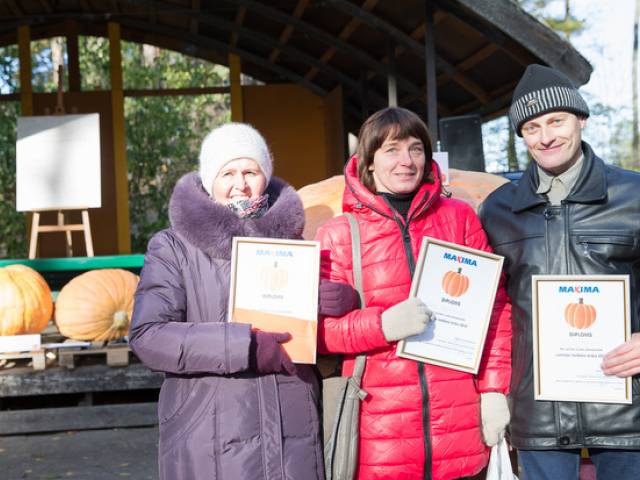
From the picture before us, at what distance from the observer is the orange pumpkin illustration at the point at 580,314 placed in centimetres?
237

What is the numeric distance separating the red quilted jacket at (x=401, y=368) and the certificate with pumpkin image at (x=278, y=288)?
94 millimetres

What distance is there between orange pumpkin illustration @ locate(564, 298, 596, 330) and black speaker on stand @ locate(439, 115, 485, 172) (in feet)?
12.1

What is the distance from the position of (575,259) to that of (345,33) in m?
7.47

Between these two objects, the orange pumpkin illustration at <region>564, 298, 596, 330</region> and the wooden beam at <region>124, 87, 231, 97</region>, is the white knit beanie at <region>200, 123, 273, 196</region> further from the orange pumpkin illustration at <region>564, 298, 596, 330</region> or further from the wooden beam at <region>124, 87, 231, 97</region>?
the wooden beam at <region>124, 87, 231, 97</region>

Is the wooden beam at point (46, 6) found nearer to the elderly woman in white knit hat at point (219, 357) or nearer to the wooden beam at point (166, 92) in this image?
the wooden beam at point (166, 92)

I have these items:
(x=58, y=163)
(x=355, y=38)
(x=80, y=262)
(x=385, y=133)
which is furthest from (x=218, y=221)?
(x=355, y=38)

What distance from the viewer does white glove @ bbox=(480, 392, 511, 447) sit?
97.3 inches

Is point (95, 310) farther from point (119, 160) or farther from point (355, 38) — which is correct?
point (119, 160)

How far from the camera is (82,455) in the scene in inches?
202

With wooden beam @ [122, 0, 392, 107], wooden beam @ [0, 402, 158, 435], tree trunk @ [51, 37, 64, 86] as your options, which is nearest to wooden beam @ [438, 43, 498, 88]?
wooden beam @ [122, 0, 392, 107]

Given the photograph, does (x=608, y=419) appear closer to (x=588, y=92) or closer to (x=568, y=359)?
(x=568, y=359)

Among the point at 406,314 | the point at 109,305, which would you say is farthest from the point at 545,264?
the point at 109,305

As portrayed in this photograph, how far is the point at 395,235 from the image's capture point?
2.54 meters

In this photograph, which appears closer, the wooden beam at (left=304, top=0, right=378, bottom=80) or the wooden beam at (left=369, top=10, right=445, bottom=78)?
the wooden beam at (left=369, top=10, right=445, bottom=78)
